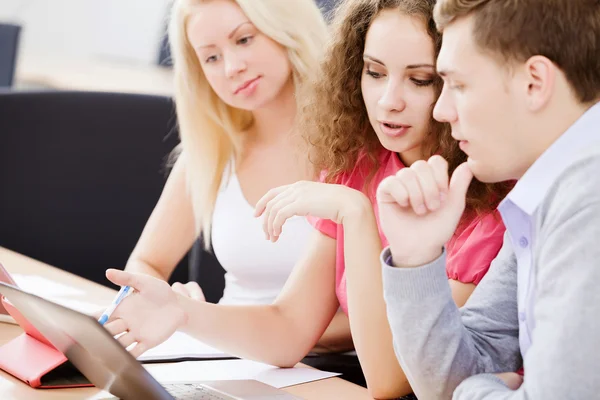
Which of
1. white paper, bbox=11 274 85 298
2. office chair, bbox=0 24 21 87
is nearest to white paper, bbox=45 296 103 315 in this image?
white paper, bbox=11 274 85 298

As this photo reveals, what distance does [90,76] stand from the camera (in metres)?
4.56

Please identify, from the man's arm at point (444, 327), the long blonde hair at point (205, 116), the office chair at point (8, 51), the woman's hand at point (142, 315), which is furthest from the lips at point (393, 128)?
the office chair at point (8, 51)

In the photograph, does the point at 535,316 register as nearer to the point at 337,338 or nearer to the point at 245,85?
the point at 337,338

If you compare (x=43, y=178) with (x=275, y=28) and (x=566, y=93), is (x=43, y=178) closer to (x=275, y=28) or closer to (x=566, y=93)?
(x=275, y=28)

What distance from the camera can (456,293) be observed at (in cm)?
129

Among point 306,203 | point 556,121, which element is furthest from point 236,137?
point 556,121

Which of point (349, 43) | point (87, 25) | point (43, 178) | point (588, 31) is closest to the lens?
point (588, 31)

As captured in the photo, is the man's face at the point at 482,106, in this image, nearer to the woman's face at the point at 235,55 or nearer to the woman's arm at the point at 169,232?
the woman's face at the point at 235,55

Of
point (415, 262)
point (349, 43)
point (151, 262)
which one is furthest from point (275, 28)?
A: point (415, 262)

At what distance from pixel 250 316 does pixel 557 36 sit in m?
A: 0.71

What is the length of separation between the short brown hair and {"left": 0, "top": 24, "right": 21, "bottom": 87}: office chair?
2.34 metres

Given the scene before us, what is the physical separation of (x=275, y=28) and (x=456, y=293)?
730mm

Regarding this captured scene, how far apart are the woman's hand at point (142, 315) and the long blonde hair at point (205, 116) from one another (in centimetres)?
65

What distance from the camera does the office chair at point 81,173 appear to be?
2195mm
